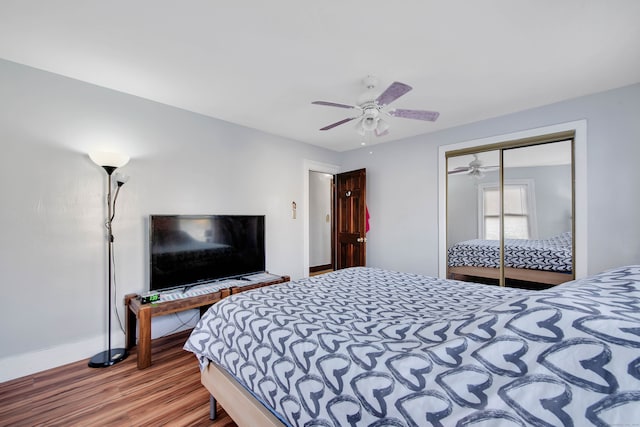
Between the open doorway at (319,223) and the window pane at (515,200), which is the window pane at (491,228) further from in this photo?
the open doorway at (319,223)

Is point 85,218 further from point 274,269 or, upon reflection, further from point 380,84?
point 380,84

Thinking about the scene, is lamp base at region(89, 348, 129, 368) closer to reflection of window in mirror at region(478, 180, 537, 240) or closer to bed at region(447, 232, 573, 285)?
bed at region(447, 232, 573, 285)

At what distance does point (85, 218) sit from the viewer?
2436mm

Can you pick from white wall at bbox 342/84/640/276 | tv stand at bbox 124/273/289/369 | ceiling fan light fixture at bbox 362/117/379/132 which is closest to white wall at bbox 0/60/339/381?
tv stand at bbox 124/273/289/369

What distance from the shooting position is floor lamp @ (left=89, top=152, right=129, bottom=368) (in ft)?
7.55

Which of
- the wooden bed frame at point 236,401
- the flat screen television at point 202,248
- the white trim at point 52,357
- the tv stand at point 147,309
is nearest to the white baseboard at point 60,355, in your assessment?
the white trim at point 52,357

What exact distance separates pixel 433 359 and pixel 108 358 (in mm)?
2904

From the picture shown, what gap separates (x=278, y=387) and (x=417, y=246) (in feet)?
10.7

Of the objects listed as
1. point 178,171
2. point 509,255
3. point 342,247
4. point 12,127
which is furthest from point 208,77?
point 509,255

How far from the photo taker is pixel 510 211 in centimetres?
326

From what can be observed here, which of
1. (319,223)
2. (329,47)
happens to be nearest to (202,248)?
(329,47)

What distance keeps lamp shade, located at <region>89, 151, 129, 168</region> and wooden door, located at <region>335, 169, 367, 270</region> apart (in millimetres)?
3280

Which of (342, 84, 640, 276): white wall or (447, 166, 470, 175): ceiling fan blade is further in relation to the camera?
(447, 166, 470, 175): ceiling fan blade

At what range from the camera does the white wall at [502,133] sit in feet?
8.13
